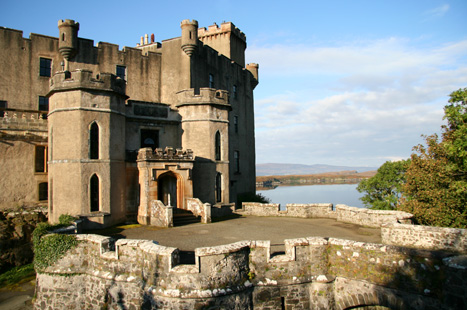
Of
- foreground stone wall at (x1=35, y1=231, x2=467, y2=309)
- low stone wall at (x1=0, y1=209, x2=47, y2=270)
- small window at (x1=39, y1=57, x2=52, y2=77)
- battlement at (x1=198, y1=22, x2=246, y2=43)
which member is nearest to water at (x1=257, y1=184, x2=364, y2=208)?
battlement at (x1=198, y1=22, x2=246, y2=43)

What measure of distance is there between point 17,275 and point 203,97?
13.9 m

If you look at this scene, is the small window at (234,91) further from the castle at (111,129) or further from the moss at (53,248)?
the moss at (53,248)

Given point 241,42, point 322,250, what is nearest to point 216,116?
point 322,250

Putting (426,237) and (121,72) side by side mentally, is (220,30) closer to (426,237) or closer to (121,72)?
(121,72)

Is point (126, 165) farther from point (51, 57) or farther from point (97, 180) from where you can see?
point (51, 57)

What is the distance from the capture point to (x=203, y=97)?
22.1 m

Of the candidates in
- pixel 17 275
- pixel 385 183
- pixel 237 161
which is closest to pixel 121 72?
pixel 237 161

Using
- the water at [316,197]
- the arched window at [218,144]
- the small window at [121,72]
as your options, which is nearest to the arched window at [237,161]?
the arched window at [218,144]

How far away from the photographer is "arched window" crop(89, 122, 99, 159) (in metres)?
17.5

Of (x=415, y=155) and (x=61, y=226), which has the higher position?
(x=415, y=155)

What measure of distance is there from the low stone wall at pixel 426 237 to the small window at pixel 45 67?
2231 cm

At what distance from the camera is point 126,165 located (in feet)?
64.0

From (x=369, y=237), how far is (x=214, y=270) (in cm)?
747

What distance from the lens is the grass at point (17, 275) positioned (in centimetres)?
1476
